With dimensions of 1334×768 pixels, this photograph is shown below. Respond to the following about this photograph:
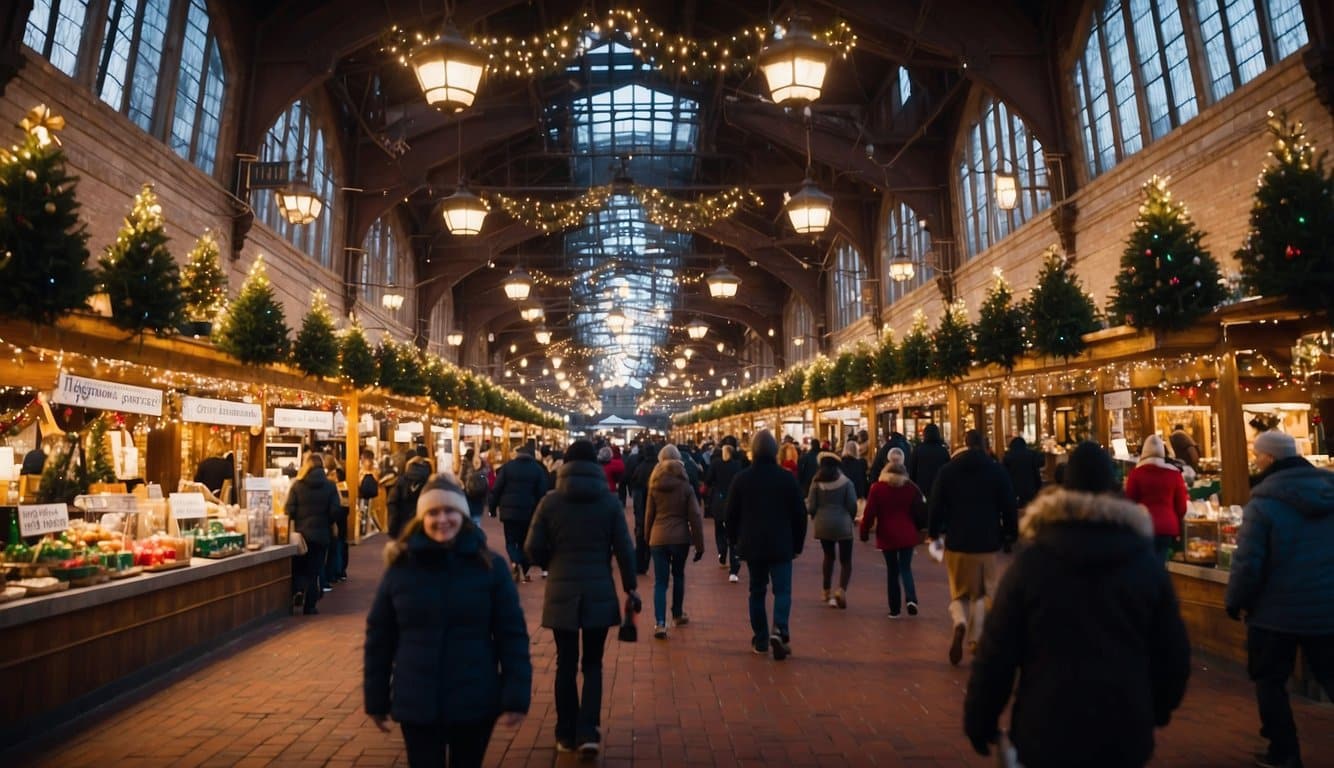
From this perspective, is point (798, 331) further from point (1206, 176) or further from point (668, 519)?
point (668, 519)

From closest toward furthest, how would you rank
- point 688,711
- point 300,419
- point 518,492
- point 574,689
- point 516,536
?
point 574,689 → point 688,711 → point 518,492 → point 516,536 → point 300,419

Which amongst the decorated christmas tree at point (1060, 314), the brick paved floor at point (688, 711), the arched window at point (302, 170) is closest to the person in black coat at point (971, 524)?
the brick paved floor at point (688, 711)

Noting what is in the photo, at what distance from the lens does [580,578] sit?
4750mm

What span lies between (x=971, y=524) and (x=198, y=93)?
43.7ft

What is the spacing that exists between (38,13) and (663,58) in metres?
8.21

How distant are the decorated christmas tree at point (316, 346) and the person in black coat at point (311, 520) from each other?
155 inches

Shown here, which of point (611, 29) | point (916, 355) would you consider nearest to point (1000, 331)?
point (916, 355)

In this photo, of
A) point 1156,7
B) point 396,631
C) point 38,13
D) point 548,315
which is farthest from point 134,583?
point 548,315

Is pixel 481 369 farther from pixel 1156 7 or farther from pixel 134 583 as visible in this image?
pixel 134 583

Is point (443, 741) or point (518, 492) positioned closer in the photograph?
point (443, 741)

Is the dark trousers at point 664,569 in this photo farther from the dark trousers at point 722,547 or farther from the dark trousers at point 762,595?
the dark trousers at point 722,547

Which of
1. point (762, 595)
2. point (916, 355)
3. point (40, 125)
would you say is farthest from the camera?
point (916, 355)

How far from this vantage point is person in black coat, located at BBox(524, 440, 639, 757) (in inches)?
183

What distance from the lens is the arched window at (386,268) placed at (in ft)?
81.0
